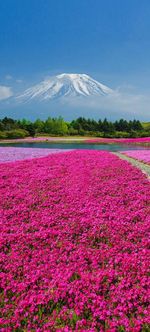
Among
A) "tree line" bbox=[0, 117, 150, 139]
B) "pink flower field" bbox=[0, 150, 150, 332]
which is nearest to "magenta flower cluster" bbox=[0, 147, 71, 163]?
"pink flower field" bbox=[0, 150, 150, 332]

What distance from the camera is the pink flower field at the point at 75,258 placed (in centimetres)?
439

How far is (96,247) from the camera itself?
21.6 feet

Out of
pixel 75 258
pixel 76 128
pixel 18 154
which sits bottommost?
pixel 75 258

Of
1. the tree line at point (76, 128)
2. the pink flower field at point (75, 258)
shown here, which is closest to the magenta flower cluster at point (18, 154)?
the pink flower field at point (75, 258)

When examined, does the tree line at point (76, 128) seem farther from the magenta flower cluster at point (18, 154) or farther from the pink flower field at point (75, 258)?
the pink flower field at point (75, 258)

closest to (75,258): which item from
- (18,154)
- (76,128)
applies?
(18,154)

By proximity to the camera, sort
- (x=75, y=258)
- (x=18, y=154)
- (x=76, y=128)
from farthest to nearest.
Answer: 1. (x=76, y=128)
2. (x=18, y=154)
3. (x=75, y=258)

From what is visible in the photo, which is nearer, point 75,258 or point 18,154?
point 75,258

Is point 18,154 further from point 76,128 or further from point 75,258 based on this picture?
point 76,128

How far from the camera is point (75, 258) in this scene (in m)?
6.00

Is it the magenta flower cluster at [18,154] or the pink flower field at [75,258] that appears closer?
the pink flower field at [75,258]

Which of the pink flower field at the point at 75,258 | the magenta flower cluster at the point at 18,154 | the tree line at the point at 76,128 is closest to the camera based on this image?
the pink flower field at the point at 75,258

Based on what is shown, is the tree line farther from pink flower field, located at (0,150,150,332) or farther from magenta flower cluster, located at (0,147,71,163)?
pink flower field, located at (0,150,150,332)

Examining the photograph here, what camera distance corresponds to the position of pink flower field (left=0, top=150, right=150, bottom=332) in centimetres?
439
